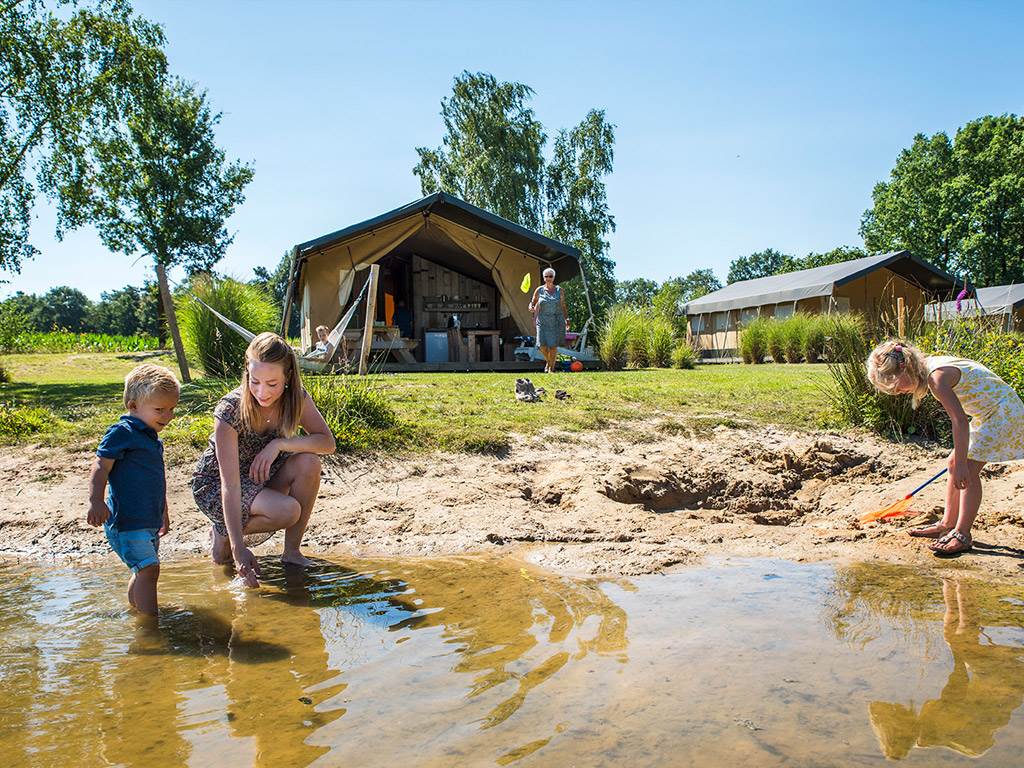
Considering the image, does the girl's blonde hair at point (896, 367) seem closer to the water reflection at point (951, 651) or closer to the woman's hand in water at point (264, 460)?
the water reflection at point (951, 651)

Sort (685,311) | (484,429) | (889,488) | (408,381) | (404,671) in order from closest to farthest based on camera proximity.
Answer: (404,671) → (889,488) → (484,429) → (408,381) → (685,311)

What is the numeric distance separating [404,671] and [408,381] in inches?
294

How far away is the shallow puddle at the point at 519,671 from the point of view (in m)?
2.11

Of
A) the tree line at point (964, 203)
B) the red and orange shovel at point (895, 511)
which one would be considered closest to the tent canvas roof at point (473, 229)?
the red and orange shovel at point (895, 511)

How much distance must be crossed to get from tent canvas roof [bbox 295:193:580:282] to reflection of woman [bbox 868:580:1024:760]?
1377cm

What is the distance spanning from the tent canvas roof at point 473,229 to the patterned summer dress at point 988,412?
479 inches

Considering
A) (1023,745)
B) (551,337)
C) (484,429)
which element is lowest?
(1023,745)

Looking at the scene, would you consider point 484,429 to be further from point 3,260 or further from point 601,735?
point 3,260

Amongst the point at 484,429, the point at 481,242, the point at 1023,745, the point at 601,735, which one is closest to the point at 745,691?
the point at 601,735

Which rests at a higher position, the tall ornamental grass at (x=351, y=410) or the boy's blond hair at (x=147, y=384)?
the boy's blond hair at (x=147, y=384)

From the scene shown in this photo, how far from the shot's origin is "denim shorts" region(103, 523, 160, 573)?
127 inches

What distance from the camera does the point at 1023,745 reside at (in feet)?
6.80

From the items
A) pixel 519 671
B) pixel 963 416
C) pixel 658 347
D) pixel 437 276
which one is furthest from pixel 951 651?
pixel 437 276

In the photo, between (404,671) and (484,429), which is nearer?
(404,671)
